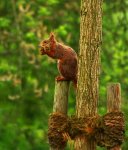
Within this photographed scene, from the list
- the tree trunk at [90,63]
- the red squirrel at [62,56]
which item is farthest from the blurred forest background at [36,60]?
the tree trunk at [90,63]

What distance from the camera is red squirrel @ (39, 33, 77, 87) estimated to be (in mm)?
4902

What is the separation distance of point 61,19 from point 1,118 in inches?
102

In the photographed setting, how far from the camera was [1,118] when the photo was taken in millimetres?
10547

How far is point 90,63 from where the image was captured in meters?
4.64

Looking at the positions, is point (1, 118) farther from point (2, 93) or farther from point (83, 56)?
point (83, 56)

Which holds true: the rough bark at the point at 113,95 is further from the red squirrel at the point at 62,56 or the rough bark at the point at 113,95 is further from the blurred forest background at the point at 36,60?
the blurred forest background at the point at 36,60

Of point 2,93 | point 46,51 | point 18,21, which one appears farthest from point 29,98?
point 46,51

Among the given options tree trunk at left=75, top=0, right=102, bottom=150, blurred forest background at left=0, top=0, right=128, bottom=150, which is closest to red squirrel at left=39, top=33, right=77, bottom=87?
tree trunk at left=75, top=0, right=102, bottom=150

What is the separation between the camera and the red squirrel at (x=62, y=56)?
4.90m

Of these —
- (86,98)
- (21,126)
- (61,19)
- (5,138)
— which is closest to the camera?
(86,98)

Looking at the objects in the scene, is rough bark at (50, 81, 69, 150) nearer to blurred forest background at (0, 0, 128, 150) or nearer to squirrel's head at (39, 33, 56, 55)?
squirrel's head at (39, 33, 56, 55)

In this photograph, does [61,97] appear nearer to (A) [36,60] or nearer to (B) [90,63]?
(B) [90,63]

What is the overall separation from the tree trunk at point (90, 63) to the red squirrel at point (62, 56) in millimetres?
273

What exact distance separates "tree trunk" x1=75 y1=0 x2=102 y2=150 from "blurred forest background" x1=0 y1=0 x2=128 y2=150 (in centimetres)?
561
